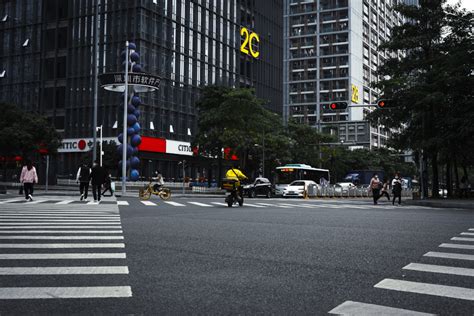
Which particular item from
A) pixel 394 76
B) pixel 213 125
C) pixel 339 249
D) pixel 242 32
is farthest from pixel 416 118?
pixel 242 32

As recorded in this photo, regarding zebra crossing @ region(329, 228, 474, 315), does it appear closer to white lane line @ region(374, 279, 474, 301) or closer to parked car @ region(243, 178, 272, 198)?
white lane line @ region(374, 279, 474, 301)

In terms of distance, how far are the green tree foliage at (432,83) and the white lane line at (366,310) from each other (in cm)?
2573

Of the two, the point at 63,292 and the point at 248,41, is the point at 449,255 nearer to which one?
the point at 63,292

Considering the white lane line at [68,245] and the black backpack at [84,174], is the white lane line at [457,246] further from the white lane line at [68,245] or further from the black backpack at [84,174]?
the black backpack at [84,174]

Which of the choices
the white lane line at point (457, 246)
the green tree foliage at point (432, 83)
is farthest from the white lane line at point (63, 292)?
the green tree foliage at point (432, 83)

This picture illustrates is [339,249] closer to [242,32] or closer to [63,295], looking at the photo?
[63,295]

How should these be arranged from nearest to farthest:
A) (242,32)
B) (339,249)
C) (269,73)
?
(339,249) < (242,32) < (269,73)

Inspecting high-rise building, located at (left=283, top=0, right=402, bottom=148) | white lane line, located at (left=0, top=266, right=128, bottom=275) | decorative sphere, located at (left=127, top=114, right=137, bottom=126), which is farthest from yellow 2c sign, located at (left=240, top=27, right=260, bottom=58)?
white lane line, located at (left=0, top=266, right=128, bottom=275)

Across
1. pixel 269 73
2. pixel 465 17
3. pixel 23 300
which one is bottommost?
pixel 23 300

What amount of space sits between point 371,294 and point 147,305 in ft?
6.54

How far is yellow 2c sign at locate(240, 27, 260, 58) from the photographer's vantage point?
69938 mm

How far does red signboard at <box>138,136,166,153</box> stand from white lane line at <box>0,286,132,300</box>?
50425mm

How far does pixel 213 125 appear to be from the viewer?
47000mm

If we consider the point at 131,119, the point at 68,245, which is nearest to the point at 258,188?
the point at 131,119
